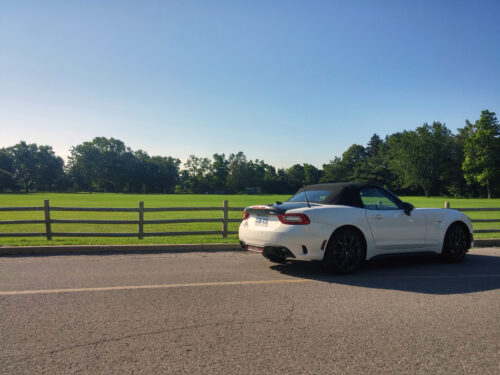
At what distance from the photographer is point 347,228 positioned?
6371 mm

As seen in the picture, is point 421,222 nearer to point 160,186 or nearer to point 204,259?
point 204,259

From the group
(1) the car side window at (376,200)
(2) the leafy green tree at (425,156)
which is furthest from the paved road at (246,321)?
(2) the leafy green tree at (425,156)

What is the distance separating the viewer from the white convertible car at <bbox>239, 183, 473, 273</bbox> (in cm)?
606

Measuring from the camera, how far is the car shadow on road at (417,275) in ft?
18.0

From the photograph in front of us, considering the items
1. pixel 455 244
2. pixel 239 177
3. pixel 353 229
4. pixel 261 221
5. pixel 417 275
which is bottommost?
pixel 417 275

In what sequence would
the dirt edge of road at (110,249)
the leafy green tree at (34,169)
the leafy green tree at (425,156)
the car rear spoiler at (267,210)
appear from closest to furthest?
the car rear spoiler at (267,210) → the dirt edge of road at (110,249) → the leafy green tree at (425,156) → the leafy green tree at (34,169)

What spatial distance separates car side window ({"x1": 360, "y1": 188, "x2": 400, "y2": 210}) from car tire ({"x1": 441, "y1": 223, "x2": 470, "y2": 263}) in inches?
56.8

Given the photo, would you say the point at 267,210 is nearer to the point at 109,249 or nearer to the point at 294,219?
the point at 294,219

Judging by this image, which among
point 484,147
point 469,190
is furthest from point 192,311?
point 469,190

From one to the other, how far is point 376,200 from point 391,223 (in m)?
0.49

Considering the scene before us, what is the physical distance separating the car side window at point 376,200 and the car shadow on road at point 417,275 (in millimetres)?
1125

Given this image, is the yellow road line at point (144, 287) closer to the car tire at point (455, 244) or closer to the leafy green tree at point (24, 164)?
the car tire at point (455, 244)

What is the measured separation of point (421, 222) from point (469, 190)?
274 ft

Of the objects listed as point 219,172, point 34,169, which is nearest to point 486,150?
point 219,172
